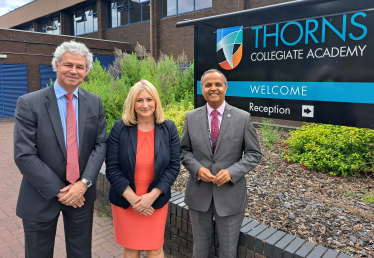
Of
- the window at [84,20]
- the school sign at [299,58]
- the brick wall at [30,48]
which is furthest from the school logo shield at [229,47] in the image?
the window at [84,20]

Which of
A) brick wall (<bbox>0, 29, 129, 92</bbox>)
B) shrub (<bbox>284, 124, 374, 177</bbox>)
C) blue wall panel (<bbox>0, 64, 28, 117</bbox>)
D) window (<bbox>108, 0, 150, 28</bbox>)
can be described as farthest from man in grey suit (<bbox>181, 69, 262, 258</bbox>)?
window (<bbox>108, 0, 150, 28</bbox>)

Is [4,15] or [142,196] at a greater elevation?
[4,15]

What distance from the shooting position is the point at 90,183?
2223 mm

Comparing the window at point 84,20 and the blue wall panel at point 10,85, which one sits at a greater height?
the window at point 84,20

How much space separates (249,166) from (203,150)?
0.38 meters

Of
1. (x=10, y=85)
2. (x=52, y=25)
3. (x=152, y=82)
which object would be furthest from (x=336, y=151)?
(x=52, y=25)

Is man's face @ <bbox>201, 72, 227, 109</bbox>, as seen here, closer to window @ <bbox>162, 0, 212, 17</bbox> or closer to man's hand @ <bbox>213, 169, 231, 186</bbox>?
man's hand @ <bbox>213, 169, 231, 186</bbox>

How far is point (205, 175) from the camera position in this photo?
7.13ft

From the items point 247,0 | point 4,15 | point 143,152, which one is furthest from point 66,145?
point 4,15

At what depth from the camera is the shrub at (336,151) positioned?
4148 millimetres

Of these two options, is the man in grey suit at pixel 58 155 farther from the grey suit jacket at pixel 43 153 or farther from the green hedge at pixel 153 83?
the green hedge at pixel 153 83

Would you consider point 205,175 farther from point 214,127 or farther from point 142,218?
point 142,218

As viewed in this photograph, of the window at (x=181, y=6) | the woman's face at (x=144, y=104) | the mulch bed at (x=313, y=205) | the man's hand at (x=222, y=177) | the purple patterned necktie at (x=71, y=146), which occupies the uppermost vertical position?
the window at (x=181, y=6)

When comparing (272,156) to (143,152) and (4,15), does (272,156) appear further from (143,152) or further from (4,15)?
(4,15)
